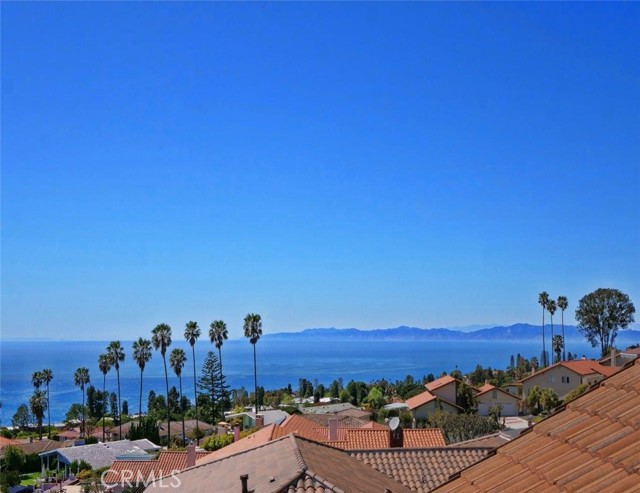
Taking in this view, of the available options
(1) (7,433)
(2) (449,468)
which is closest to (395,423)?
(2) (449,468)

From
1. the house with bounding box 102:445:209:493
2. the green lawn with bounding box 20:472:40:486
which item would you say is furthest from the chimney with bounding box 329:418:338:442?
the green lawn with bounding box 20:472:40:486

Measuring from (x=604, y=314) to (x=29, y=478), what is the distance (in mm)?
65499

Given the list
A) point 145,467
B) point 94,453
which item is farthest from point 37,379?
point 145,467

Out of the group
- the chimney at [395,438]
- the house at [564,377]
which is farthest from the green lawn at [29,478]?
the house at [564,377]

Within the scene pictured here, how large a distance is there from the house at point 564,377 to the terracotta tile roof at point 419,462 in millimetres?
46272

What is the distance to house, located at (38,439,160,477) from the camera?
47.6 metres

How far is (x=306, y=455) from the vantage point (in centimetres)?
1225

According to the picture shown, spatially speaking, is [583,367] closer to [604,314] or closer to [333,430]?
[604,314]

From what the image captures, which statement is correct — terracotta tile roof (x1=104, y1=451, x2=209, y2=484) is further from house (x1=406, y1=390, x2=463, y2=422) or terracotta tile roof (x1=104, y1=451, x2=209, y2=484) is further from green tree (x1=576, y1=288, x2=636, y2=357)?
green tree (x1=576, y1=288, x2=636, y2=357)

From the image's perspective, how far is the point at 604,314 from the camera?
77562 millimetres

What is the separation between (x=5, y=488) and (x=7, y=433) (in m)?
33.7

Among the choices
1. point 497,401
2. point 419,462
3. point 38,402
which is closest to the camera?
point 419,462

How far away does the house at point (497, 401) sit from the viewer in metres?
57.0

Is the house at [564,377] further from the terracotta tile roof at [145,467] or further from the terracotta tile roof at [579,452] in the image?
the terracotta tile roof at [579,452]
